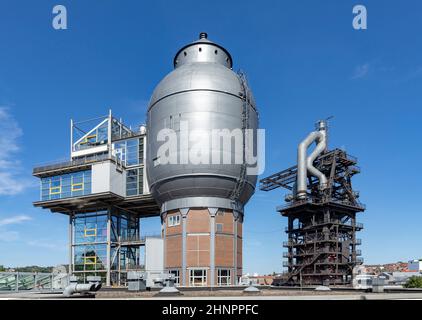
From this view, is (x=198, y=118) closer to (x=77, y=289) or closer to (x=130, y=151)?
(x=130, y=151)

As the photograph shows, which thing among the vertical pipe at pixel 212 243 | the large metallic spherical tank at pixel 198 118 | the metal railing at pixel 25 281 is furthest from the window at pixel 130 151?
the metal railing at pixel 25 281

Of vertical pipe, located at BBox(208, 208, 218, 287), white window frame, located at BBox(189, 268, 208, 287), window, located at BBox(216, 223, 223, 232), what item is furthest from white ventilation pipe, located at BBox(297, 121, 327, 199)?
white window frame, located at BBox(189, 268, 208, 287)

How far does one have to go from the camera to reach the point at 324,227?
6481 cm

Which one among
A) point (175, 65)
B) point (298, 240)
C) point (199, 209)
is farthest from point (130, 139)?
point (298, 240)

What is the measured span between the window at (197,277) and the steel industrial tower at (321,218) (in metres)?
21.3

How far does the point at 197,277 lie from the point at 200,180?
11560mm

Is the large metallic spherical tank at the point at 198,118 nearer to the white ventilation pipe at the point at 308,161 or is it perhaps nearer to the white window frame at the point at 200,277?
the white window frame at the point at 200,277

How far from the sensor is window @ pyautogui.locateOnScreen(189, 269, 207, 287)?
47594mm

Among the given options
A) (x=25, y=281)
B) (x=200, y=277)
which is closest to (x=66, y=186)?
(x=200, y=277)

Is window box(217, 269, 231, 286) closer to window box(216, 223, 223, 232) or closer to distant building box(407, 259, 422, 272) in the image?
window box(216, 223, 223, 232)

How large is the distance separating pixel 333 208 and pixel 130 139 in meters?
34.1

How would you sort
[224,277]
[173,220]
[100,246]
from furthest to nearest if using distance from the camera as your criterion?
[100,246], [173,220], [224,277]
